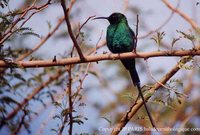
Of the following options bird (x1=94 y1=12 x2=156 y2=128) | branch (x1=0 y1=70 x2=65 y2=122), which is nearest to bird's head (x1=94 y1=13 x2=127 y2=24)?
bird (x1=94 y1=12 x2=156 y2=128)

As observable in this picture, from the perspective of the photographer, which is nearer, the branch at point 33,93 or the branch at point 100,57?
the branch at point 100,57

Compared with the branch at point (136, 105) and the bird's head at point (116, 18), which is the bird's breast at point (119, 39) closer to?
the bird's head at point (116, 18)

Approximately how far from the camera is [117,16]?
4.20 metres

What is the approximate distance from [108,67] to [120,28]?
1.14m

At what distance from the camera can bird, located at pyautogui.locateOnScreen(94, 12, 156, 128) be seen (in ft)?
12.6

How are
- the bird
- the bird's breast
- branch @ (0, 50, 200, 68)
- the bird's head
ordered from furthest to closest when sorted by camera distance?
the bird's head < the bird's breast < the bird < branch @ (0, 50, 200, 68)

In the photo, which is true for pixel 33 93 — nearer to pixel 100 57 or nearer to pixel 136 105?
pixel 136 105

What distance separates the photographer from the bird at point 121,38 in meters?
3.84

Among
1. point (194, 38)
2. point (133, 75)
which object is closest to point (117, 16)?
point (133, 75)

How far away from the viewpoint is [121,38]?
3.97m

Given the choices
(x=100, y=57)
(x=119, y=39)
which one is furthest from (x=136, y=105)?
(x=119, y=39)

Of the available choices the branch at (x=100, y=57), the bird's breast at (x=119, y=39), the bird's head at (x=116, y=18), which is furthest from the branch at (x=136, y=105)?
the bird's head at (x=116, y=18)

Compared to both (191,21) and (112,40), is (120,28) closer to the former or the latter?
(112,40)

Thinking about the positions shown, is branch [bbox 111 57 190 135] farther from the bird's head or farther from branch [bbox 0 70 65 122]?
branch [bbox 0 70 65 122]
